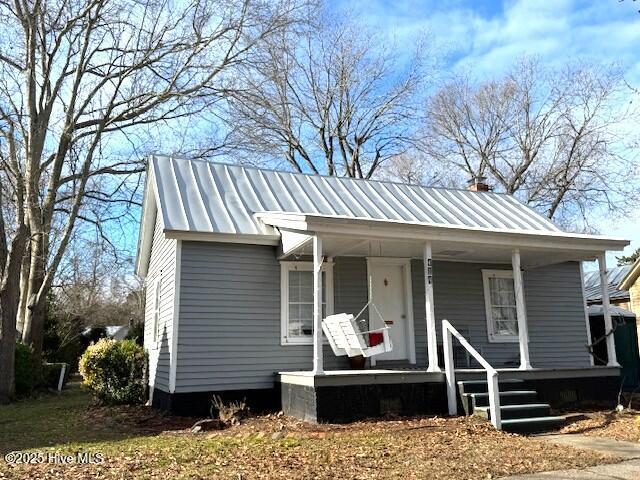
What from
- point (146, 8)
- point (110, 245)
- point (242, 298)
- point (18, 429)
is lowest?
point (18, 429)

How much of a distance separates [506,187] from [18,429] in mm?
24495

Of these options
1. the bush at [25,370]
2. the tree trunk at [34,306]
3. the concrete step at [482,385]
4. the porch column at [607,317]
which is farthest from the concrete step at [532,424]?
the tree trunk at [34,306]

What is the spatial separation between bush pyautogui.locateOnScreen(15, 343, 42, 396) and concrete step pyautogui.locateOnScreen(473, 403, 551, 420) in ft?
42.0

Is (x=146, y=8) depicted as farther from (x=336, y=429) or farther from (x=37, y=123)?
(x=336, y=429)

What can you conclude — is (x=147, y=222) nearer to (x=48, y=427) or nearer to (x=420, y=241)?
(x=48, y=427)

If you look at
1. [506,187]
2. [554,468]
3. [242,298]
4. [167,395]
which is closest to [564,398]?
[554,468]

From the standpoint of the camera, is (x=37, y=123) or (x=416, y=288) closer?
(x=416, y=288)

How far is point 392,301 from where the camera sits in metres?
11.4

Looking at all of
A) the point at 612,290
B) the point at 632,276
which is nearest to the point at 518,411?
the point at 632,276

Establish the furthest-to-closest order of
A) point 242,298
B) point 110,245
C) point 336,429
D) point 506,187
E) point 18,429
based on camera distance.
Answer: point 506,187, point 110,245, point 242,298, point 18,429, point 336,429

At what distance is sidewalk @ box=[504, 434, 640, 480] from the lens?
549 cm

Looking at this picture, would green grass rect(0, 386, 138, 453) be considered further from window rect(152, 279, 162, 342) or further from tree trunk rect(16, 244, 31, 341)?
tree trunk rect(16, 244, 31, 341)

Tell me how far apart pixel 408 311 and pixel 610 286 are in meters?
14.4

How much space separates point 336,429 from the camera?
7762 mm
